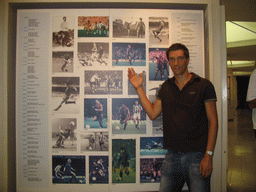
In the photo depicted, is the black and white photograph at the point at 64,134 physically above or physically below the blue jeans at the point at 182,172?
above

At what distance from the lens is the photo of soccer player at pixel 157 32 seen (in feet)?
6.52

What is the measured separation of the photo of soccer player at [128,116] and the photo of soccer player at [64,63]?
72 cm

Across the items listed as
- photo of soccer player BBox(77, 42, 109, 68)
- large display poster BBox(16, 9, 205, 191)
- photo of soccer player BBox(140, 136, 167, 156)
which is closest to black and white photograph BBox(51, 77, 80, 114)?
large display poster BBox(16, 9, 205, 191)

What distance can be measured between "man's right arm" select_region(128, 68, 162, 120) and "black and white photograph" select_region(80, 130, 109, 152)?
63cm

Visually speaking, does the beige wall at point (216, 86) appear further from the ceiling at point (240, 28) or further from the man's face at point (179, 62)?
the ceiling at point (240, 28)

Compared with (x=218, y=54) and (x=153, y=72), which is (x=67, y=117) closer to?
(x=153, y=72)

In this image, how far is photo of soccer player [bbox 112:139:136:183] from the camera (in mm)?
1936

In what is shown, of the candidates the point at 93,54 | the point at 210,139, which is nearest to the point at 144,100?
the point at 210,139

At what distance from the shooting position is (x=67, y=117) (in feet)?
6.47

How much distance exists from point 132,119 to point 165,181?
31.3 inches

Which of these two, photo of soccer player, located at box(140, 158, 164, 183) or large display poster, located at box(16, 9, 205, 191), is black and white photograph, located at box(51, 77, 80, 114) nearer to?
large display poster, located at box(16, 9, 205, 191)

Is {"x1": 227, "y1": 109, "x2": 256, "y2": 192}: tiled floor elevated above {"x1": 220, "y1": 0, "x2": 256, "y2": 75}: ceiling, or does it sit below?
below

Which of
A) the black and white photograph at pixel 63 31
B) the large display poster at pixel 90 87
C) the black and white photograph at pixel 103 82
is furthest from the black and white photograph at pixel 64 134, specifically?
the black and white photograph at pixel 63 31

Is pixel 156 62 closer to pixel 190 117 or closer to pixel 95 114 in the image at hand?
pixel 190 117
